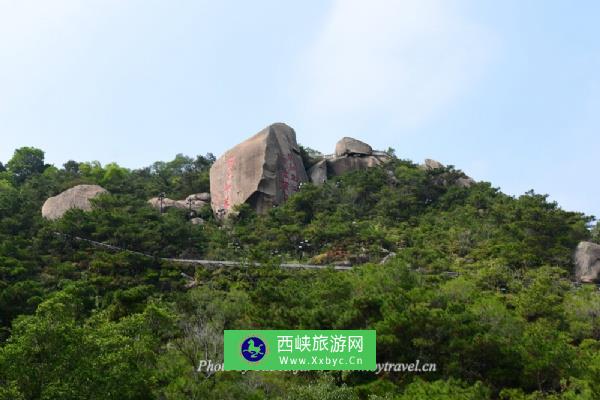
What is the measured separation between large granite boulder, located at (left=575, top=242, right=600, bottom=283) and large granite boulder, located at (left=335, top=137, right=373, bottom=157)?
1875 centimetres

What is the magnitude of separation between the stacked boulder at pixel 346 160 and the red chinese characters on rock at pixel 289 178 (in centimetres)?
270

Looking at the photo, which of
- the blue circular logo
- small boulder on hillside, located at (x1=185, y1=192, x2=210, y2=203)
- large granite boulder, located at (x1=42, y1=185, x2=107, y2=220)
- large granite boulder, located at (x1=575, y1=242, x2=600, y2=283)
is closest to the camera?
the blue circular logo

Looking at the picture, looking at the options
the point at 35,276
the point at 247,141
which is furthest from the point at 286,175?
the point at 35,276

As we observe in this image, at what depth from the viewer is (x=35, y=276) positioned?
71.0 ft

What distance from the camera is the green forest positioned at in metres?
9.95

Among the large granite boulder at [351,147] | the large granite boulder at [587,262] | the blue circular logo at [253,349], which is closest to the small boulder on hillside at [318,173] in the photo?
the large granite boulder at [351,147]

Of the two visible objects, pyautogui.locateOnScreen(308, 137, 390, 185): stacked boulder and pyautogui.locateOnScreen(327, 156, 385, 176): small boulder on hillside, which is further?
pyautogui.locateOnScreen(327, 156, 385, 176): small boulder on hillside

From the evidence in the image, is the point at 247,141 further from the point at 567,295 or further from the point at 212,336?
the point at 212,336

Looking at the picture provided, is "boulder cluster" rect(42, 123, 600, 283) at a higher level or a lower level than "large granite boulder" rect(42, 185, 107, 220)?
higher

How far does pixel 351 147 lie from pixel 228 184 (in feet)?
33.4

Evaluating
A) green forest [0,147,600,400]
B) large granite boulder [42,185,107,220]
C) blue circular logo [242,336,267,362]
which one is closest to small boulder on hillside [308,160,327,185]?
green forest [0,147,600,400]

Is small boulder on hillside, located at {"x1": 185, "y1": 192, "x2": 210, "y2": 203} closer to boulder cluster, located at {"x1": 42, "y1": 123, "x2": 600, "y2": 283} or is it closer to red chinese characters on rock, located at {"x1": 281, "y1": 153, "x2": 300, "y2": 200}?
boulder cluster, located at {"x1": 42, "y1": 123, "x2": 600, "y2": 283}

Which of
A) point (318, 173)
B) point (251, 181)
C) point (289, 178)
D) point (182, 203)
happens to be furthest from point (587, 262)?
point (182, 203)

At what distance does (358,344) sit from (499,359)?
313 centimetres
